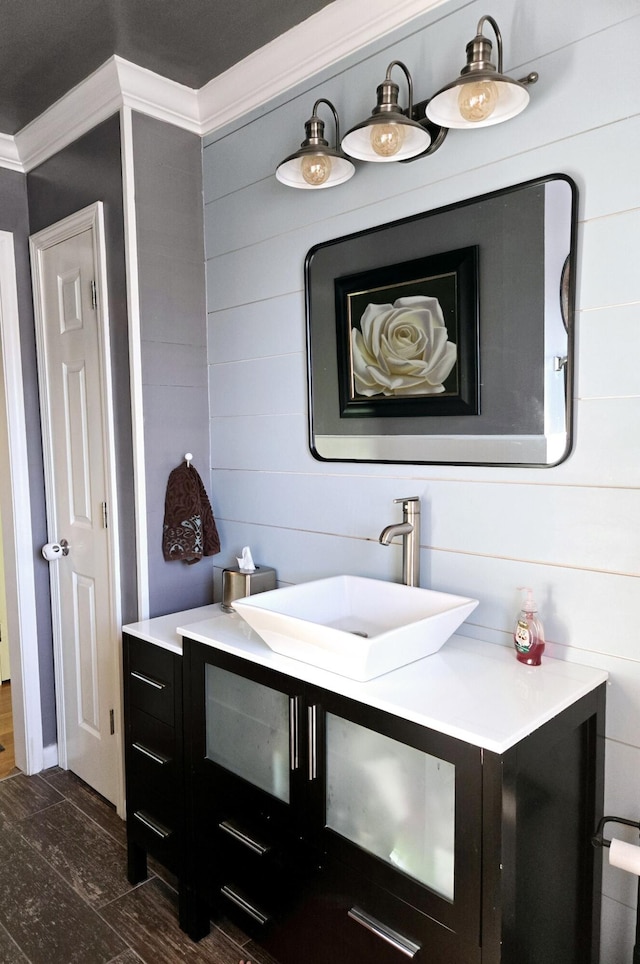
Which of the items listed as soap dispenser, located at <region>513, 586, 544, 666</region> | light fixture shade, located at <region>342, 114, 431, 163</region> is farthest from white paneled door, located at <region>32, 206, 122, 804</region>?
soap dispenser, located at <region>513, 586, 544, 666</region>

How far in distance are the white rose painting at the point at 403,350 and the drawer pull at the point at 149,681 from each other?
3.33 ft

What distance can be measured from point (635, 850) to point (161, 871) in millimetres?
1500

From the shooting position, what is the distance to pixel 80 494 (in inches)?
98.2

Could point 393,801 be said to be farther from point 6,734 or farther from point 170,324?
point 6,734

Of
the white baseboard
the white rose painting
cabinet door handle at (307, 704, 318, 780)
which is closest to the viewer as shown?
cabinet door handle at (307, 704, 318, 780)

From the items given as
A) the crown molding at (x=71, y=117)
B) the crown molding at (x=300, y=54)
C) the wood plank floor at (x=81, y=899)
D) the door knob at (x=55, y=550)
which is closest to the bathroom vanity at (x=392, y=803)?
the wood plank floor at (x=81, y=899)

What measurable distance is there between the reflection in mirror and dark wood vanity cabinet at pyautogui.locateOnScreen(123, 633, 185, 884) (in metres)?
0.79

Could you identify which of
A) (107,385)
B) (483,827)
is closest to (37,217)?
(107,385)

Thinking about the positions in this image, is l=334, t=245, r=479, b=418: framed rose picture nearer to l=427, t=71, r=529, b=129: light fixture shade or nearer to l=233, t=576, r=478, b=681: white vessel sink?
l=427, t=71, r=529, b=129: light fixture shade

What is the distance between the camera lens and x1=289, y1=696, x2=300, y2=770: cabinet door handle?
150 centimetres

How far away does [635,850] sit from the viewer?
1304 mm

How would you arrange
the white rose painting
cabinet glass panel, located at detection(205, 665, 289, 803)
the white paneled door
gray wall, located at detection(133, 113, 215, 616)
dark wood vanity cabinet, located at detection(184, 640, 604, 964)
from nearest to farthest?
1. dark wood vanity cabinet, located at detection(184, 640, 604, 964)
2. cabinet glass panel, located at detection(205, 665, 289, 803)
3. the white rose painting
4. gray wall, located at detection(133, 113, 215, 616)
5. the white paneled door

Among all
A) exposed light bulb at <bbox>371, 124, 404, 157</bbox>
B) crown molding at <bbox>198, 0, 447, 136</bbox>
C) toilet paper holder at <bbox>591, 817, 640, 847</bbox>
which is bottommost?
toilet paper holder at <bbox>591, 817, 640, 847</bbox>

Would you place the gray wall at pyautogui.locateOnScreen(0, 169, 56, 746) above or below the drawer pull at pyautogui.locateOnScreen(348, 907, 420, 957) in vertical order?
above
